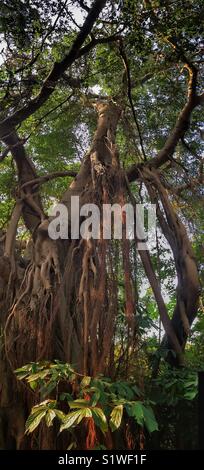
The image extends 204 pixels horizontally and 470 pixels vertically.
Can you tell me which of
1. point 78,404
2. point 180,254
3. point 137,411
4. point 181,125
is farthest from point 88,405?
point 181,125

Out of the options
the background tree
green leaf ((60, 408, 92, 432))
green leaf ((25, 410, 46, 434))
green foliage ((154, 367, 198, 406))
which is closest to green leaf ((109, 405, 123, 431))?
green leaf ((60, 408, 92, 432))

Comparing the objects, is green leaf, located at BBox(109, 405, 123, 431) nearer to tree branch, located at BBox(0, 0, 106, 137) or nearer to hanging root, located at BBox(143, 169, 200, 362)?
hanging root, located at BBox(143, 169, 200, 362)

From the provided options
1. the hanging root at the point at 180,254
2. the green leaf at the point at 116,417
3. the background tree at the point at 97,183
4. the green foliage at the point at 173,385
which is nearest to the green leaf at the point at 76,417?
the green leaf at the point at 116,417

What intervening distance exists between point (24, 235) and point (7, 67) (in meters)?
1.62

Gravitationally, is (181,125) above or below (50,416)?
above

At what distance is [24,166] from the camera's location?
4000mm

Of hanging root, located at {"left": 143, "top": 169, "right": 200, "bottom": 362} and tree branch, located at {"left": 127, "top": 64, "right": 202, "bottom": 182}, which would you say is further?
tree branch, located at {"left": 127, "top": 64, "right": 202, "bottom": 182}

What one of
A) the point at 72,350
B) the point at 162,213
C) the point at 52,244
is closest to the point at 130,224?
the point at 162,213

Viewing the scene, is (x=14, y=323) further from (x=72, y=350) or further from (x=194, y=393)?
(x=194, y=393)

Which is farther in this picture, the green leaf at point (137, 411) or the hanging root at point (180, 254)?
the hanging root at point (180, 254)

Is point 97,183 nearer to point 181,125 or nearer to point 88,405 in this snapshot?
point 181,125

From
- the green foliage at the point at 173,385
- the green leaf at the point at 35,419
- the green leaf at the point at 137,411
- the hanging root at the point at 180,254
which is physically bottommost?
the green leaf at the point at 35,419

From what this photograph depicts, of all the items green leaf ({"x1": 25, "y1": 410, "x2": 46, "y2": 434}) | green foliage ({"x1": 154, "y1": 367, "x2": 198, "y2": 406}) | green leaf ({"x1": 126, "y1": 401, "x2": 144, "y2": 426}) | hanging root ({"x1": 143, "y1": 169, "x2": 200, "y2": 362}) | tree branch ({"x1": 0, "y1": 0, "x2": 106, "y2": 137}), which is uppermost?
tree branch ({"x1": 0, "y1": 0, "x2": 106, "y2": 137})

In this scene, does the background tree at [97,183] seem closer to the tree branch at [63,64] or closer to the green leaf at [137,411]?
the tree branch at [63,64]
